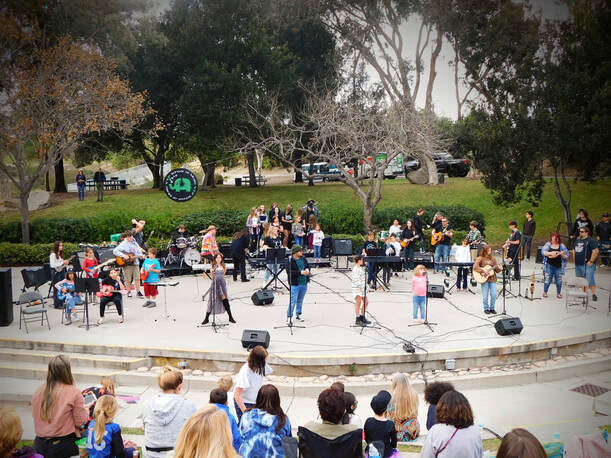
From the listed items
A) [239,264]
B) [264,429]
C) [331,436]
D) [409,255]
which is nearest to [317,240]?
[239,264]

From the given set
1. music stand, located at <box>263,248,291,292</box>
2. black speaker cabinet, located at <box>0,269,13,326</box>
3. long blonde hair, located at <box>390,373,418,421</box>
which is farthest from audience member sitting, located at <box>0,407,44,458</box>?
music stand, located at <box>263,248,291,292</box>

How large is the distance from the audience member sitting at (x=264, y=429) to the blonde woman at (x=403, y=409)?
1.63 m

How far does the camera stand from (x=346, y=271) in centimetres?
1862

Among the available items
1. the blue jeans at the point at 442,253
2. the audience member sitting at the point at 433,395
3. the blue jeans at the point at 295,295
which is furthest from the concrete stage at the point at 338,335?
the audience member sitting at the point at 433,395

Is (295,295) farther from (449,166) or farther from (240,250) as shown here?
(449,166)

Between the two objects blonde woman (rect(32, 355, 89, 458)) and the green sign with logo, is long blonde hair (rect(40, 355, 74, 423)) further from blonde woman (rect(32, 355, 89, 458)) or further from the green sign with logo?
the green sign with logo

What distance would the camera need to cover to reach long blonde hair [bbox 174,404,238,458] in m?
4.00

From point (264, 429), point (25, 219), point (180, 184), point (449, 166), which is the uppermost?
point (449, 166)

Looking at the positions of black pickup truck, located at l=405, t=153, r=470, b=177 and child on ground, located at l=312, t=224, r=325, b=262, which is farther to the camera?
black pickup truck, located at l=405, t=153, r=470, b=177

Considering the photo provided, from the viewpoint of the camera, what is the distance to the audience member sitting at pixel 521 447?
374 cm

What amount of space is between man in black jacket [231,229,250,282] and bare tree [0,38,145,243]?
9.23 meters

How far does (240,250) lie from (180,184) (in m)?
6.69

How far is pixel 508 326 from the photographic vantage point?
1148 centimetres

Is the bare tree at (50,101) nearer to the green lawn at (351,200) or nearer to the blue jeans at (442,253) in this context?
the green lawn at (351,200)
